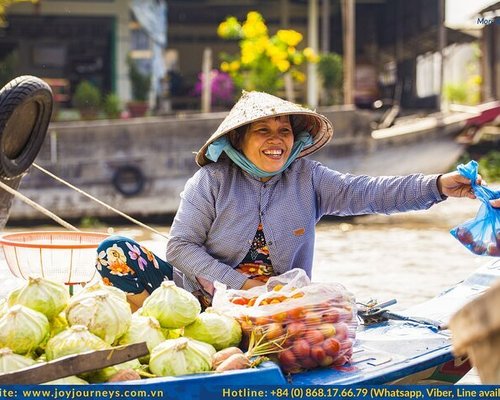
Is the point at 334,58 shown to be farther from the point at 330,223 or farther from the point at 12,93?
the point at 12,93

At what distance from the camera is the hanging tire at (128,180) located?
11.9 m

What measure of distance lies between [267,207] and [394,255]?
5.71m

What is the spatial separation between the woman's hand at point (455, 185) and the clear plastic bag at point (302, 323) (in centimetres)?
72

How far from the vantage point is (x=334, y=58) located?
15.7m

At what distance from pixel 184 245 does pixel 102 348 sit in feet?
3.35

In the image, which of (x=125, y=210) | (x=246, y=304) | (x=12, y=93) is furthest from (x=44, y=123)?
(x=125, y=210)

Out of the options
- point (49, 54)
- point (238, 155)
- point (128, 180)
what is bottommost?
point (128, 180)

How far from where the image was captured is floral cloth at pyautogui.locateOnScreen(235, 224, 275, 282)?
12.1 ft

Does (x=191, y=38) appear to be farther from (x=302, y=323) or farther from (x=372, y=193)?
(x=302, y=323)

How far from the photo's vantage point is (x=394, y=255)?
9.19 metres

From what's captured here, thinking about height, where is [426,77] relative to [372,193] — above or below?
above

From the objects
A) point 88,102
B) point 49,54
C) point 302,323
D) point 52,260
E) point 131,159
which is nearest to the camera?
point 302,323

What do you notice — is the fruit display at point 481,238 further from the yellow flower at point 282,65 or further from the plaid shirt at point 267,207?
the yellow flower at point 282,65

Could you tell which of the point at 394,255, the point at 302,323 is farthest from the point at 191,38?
the point at 302,323
